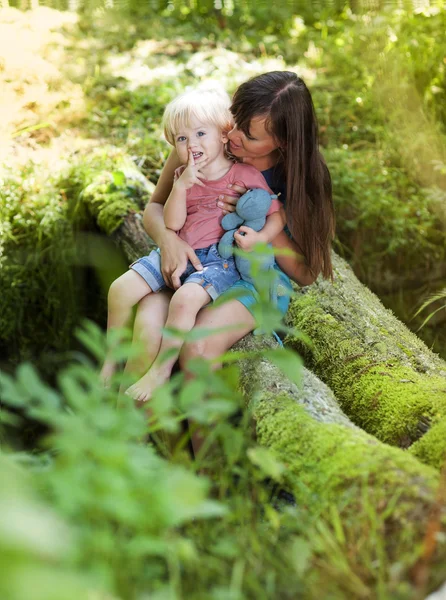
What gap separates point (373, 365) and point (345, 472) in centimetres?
94

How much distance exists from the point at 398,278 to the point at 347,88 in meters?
1.98

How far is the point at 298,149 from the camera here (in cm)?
268

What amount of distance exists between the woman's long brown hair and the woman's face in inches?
0.7

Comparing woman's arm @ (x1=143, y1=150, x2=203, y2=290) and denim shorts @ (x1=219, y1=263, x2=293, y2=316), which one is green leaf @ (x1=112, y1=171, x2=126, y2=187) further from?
denim shorts @ (x1=219, y1=263, x2=293, y2=316)

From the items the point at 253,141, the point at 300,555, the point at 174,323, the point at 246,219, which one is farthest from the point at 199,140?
the point at 300,555

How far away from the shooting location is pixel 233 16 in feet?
23.2

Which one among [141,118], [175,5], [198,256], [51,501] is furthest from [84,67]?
[51,501]

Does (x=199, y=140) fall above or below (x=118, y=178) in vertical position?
above

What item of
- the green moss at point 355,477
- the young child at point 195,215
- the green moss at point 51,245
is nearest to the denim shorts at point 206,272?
the young child at point 195,215

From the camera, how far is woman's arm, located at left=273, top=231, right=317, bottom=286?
111 inches

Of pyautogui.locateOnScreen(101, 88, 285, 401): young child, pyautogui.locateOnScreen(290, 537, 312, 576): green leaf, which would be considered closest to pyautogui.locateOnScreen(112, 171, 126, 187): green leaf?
pyautogui.locateOnScreen(101, 88, 285, 401): young child

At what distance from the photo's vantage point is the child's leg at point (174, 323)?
2.51 m

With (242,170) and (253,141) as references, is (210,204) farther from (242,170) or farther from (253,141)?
(253,141)

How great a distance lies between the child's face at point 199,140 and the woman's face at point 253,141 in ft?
0.18
